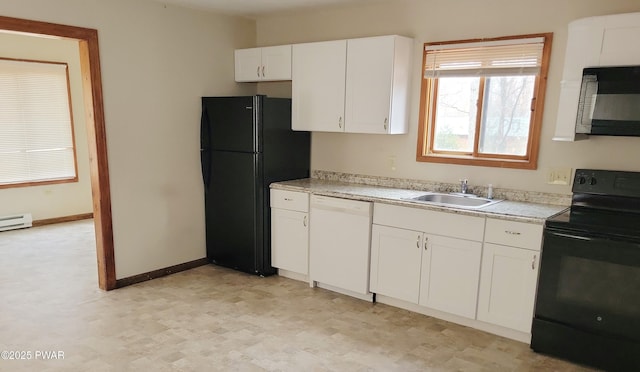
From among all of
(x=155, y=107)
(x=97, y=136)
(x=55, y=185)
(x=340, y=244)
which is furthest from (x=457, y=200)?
(x=55, y=185)

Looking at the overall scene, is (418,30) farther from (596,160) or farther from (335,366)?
(335,366)

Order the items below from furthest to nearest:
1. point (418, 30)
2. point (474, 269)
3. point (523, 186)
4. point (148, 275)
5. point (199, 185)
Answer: point (199, 185)
point (148, 275)
point (418, 30)
point (523, 186)
point (474, 269)

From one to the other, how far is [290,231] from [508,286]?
185 cm

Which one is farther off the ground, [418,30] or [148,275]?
[418,30]

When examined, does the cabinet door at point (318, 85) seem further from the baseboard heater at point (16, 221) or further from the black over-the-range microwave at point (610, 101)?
the baseboard heater at point (16, 221)

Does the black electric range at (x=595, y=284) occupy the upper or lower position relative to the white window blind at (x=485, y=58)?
lower

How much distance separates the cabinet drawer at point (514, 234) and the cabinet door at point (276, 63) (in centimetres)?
225

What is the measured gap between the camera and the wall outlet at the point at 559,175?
10.3 feet

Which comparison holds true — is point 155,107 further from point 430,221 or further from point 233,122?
point 430,221

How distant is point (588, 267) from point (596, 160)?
85cm

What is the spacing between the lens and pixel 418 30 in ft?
12.0

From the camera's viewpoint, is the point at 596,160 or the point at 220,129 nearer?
the point at 596,160

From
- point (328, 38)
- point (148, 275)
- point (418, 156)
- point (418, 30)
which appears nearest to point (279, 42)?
point (328, 38)

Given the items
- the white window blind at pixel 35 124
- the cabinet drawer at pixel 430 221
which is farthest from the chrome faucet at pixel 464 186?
the white window blind at pixel 35 124
